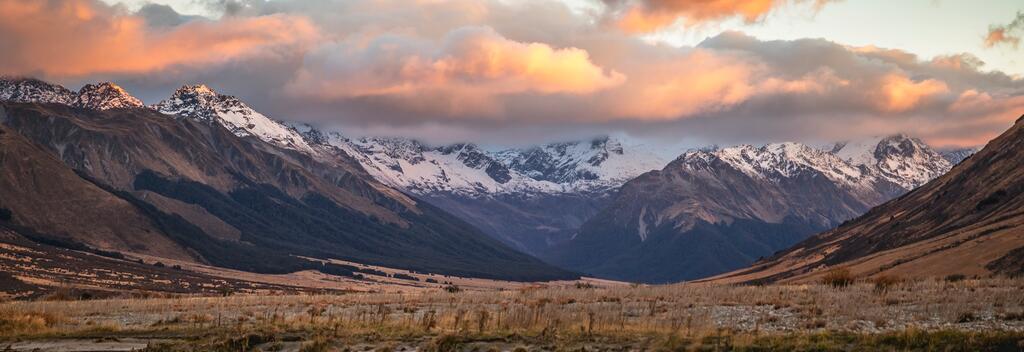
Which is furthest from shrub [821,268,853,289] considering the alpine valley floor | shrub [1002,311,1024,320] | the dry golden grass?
shrub [1002,311,1024,320]

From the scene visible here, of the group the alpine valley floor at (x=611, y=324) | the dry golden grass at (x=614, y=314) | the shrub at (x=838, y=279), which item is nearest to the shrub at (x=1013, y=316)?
the alpine valley floor at (x=611, y=324)

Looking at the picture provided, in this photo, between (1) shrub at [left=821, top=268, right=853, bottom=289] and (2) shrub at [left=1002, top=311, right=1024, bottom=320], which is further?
(1) shrub at [left=821, top=268, right=853, bottom=289]

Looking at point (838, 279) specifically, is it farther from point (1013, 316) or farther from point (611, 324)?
point (611, 324)

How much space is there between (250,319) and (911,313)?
124ft

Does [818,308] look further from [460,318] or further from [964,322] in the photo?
[460,318]

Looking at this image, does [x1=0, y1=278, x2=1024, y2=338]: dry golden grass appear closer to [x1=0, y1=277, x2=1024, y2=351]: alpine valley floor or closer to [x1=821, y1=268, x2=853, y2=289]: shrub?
[x1=0, y1=277, x2=1024, y2=351]: alpine valley floor

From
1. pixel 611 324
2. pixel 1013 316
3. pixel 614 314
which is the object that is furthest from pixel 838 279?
pixel 611 324

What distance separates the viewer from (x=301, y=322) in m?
55.9

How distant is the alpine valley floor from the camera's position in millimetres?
39281

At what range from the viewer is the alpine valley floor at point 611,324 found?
39.3 meters

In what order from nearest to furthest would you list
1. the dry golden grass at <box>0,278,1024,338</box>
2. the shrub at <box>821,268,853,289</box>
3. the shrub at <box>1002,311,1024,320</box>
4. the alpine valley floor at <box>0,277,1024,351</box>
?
the alpine valley floor at <box>0,277,1024,351</box>
the shrub at <box>1002,311,1024,320</box>
the dry golden grass at <box>0,278,1024,338</box>
the shrub at <box>821,268,853,289</box>

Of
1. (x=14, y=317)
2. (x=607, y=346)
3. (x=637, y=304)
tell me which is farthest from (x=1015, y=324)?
(x=14, y=317)

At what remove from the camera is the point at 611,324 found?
4903 cm

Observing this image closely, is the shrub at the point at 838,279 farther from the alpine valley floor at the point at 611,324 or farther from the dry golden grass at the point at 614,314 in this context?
the dry golden grass at the point at 614,314
